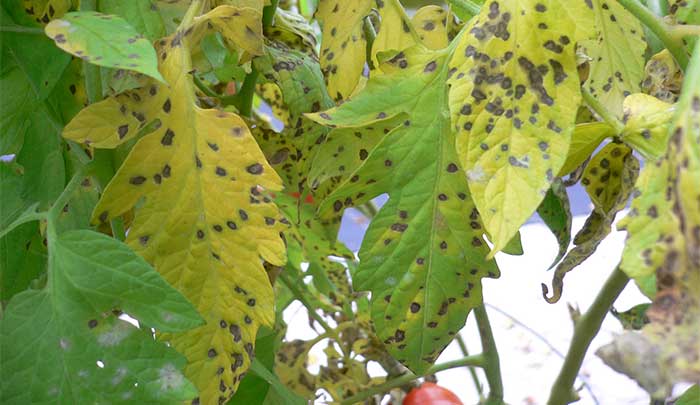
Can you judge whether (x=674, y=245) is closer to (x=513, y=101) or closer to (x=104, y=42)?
(x=513, y=101)

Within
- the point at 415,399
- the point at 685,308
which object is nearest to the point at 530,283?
the point at 415,399

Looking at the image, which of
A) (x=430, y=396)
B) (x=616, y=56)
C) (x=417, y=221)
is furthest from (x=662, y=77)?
(x=430, y=396)

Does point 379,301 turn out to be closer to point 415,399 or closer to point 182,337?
point 182,337

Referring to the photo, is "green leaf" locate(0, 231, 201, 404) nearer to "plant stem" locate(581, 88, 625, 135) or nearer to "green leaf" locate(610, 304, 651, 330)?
"plant stem" locate(581, 88, 625, 135)

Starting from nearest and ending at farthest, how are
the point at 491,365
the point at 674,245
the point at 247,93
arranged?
the point at 674,245 < the point at 247,93 < the point at 491,365

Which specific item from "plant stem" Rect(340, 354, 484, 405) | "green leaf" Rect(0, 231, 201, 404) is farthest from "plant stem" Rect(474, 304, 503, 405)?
"green leaf" Rect(0, 231, 201, 404)
